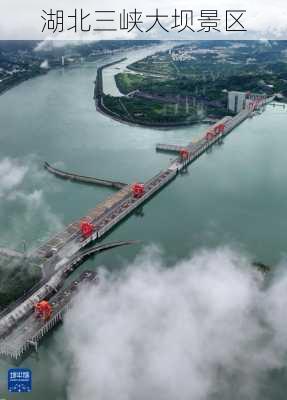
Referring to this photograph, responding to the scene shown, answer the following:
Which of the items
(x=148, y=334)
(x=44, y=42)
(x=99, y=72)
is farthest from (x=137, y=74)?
(x=148, y=334)

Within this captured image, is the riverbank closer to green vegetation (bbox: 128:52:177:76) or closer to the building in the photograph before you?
the building

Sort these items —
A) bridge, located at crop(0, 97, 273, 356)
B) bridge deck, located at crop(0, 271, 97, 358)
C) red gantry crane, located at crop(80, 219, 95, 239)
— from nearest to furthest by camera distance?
bridge deck, located at crop(0, 271, 97, 358) < bridge, located at crop(0, 97, 273, 356) < red gantry crane, located at crop(80, 219, 95, 239)

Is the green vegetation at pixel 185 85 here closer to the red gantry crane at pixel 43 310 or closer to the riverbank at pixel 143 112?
the riverbank at pixel 143 112

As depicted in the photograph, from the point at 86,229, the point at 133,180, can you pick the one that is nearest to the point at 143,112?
the point at 133,180

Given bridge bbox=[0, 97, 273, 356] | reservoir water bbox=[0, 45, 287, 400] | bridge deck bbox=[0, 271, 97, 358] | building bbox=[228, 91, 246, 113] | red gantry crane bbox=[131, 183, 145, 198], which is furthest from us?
building bbox=[228, 91, 246, 113]

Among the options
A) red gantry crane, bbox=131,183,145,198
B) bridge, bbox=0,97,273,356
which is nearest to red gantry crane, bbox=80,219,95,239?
bridge, bbox=0,97,273,356

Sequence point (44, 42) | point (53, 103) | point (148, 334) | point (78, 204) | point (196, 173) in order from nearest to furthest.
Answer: point (148, 334) < point (78, 204) < point (196, 173) < point (53, 103) < point (44, 42)

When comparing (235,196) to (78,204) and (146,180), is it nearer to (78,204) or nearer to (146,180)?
(146,180)
